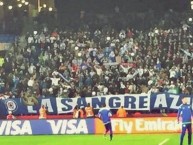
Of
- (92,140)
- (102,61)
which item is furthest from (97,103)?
(92,140)

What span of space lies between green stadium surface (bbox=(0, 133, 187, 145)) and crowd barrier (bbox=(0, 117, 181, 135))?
2.63 ft

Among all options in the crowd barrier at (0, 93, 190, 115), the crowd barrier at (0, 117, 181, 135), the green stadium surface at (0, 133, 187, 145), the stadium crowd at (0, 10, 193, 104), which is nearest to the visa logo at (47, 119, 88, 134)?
the crowd barrier at (0, 117, 181, 135)

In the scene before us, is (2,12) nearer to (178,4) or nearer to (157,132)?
(178,4)

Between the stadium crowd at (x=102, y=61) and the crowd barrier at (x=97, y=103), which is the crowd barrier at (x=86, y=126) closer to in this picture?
the crowd barrier at (x=97, y=103)

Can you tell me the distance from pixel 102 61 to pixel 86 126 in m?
8.16

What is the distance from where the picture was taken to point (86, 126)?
3134 centimetres

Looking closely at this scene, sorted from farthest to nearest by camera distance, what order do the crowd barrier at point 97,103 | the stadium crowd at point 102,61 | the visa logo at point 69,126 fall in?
1. the stadium crowd at point 102,61
2. the crowd barrier at point 97,103
3. the visa logo at point 69,126

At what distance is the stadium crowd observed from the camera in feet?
116

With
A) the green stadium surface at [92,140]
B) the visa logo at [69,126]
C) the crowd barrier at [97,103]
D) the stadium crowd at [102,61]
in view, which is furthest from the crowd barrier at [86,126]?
the stadium crowd at [102,61]

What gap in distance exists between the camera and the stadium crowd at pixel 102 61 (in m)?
35.5

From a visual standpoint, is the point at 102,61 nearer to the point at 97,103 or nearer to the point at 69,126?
the point at 97,103

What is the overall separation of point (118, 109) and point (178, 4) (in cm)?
1741

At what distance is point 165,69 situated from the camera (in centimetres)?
3609

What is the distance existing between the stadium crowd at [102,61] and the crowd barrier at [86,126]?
11.9 ft
